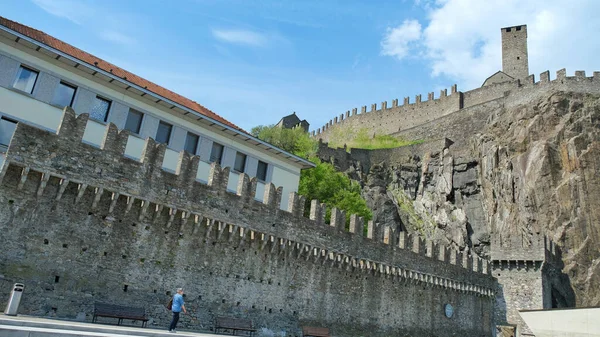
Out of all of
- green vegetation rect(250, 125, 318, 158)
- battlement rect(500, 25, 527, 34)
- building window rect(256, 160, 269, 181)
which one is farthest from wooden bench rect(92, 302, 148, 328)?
battlement rect(500, 25, 527, 34)

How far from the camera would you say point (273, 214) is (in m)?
20.0

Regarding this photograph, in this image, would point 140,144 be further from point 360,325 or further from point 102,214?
point 360,325

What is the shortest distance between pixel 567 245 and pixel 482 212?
329 inches

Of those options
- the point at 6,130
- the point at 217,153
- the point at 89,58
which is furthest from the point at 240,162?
the point at 6,130

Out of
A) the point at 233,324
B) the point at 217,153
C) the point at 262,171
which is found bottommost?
the point at 233,324

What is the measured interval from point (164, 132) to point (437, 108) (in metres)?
47.9

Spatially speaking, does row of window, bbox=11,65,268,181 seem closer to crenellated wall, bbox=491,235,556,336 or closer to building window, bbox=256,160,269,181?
building window, bbox=256,160,269,181

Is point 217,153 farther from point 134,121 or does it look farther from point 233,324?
point 233,324

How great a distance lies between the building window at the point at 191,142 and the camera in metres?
22.9

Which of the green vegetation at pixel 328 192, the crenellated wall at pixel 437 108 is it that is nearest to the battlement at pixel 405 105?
the crenellated wall at pixel 437 108

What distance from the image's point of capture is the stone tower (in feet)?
212

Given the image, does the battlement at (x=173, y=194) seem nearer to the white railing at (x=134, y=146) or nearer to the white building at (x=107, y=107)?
the white building at (x=107, y=107)

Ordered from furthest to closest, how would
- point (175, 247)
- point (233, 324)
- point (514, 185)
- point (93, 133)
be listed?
point (514, 185)
point (93, 133)
point (233, 324)
point (175, 247)

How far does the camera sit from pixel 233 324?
1734cm
